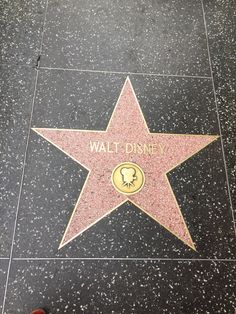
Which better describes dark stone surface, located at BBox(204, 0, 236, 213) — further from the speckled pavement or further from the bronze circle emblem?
the bronze circle emblem

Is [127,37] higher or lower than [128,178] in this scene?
higher

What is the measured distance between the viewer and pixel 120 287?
1.18 meters

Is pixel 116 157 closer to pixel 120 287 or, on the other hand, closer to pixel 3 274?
pixel 120 287

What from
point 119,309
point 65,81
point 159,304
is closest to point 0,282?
point 119,309

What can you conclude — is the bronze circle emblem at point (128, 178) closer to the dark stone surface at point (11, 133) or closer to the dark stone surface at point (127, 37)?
the dark stone surface at point (11, 133)

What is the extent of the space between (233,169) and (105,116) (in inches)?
23.9

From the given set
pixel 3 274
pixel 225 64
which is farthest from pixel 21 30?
pixel 3 274

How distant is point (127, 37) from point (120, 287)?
3.84ft

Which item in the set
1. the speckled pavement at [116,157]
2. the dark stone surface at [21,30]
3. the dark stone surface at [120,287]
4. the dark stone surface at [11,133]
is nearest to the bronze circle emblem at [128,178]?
the speckled pavement at [116,157]

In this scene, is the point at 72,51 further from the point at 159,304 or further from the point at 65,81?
the point at 159,304

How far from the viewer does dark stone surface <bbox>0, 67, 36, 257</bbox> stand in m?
1.25

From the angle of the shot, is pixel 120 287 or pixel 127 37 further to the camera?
pixel 127 37

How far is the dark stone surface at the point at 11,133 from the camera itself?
1.25 metres

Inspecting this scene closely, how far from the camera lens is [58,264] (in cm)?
119
